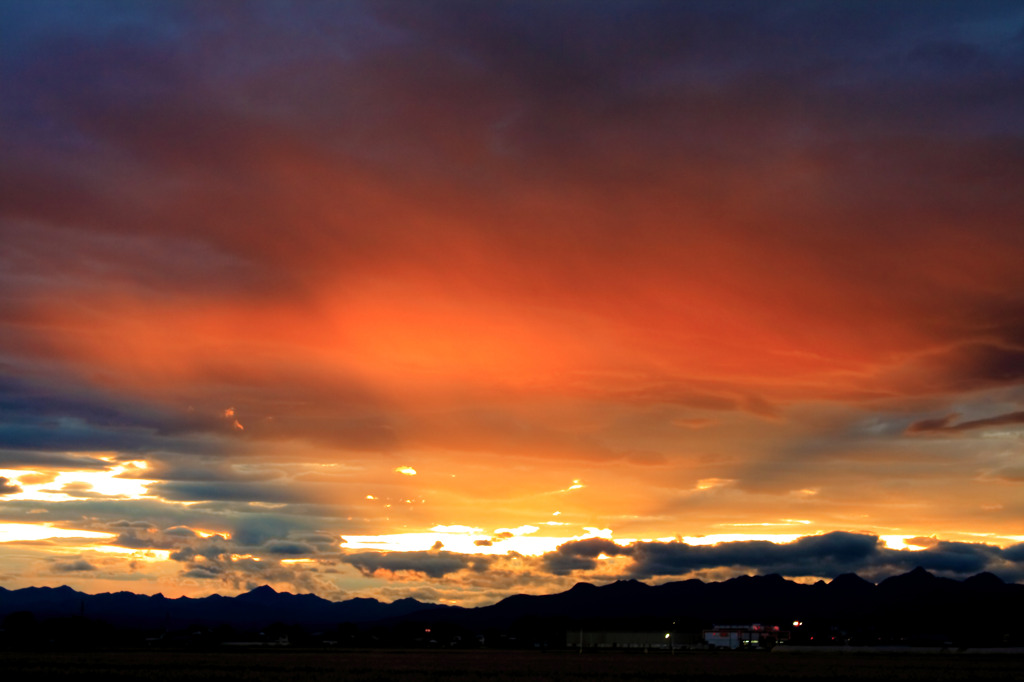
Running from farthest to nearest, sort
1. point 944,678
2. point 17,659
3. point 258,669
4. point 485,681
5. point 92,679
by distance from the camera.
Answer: point 17,659 → point 258,669 → point 944,678 → point 485,681 → point 92,679

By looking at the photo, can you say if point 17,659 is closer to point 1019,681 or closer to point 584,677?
point 584,677

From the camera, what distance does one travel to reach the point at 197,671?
395ft

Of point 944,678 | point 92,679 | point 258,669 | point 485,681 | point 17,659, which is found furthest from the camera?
point 17,659

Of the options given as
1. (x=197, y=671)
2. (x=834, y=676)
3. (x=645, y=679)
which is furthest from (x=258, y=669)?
(x=834, y=676)

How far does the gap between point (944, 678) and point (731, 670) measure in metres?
27.8

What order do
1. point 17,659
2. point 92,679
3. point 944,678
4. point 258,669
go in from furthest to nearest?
1. point 17,659
2. point 258,669
3. point 944,678
4. point 92,679

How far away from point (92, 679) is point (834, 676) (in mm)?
83327

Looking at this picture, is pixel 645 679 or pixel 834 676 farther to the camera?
pixel 834 676

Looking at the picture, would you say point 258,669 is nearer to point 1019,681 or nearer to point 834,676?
point 834,676

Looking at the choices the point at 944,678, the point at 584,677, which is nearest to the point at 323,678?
the point at 584,677

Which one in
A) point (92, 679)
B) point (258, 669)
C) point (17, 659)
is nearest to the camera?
Answer: point (92, 679)

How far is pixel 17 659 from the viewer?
145m

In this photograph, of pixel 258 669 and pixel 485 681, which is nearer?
pixel 485 681

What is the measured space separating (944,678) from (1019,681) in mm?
8922
